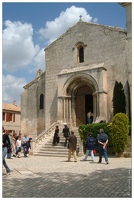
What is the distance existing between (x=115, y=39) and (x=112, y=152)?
29.4 ft

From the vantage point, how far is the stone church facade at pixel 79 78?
19594mm

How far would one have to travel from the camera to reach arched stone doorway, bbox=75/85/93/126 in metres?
22.0

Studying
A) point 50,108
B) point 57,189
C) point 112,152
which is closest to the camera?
point 57,189

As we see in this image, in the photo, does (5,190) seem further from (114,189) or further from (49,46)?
(49,46)

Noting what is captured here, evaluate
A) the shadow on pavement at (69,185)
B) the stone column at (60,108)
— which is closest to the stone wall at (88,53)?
the stone column at (60,108)

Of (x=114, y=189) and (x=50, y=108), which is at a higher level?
(x=50, y=108)

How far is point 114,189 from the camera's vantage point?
6902mm

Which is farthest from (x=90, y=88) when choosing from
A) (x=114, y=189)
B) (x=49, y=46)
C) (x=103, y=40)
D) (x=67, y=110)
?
(x=114, y=189)

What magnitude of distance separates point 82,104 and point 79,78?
2.44 meters

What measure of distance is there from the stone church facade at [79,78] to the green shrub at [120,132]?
2.99 metres

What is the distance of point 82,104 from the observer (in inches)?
874

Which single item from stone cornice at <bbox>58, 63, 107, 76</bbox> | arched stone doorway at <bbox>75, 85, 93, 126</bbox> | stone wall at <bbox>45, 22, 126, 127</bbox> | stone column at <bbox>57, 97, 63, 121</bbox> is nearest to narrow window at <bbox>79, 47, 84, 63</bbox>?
stone wall at <bbox>45, 22, 126, 127</bbox>

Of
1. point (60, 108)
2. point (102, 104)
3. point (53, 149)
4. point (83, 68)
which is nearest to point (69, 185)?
point (53, 149)

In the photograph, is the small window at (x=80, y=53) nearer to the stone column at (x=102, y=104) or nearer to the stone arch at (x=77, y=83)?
the stone arch at (x=77, y=83)
